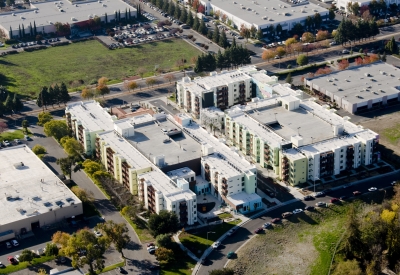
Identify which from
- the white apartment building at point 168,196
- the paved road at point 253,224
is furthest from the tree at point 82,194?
the paved road at point 253,224

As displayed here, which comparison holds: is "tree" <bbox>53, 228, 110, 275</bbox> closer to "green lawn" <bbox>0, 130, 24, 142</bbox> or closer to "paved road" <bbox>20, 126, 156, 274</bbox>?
"paved road" <bbox>20, 126, 156, 274</bbox>

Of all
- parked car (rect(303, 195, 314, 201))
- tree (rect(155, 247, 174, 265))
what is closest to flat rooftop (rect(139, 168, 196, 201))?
tree (rect(155, 247, 174, 265))

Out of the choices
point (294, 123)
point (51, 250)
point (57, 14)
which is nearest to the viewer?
point (51, 250)

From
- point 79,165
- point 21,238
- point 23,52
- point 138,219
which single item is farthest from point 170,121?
point 23,52

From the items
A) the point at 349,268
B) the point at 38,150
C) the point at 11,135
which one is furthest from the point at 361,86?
the point at 11,135

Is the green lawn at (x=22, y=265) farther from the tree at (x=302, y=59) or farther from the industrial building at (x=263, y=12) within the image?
the industrial building at (x=263, y=12)

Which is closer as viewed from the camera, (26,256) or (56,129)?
(26,256)

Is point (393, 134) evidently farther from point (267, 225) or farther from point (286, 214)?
point (267, 225)
